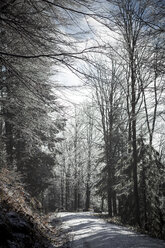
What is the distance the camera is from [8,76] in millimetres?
8195

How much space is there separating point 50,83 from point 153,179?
320 inches

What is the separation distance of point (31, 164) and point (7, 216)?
10.9 metres

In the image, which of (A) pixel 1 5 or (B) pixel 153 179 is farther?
(B) pixel 153 179

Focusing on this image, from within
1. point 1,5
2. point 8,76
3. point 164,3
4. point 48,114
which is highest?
point 8,76

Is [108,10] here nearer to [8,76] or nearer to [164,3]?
[164,3]

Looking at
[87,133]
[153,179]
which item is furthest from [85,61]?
[87,133]

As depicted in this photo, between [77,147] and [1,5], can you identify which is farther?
[77,147]

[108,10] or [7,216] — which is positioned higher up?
[108,10]

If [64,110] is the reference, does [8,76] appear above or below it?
above

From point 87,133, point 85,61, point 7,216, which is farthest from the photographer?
point 87,133

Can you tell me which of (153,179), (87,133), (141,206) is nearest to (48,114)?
(153,179)

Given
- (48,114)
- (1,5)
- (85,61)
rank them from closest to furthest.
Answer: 1. (1,5)
2. (85,61)
3. (48,114)

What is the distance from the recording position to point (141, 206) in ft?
38.7

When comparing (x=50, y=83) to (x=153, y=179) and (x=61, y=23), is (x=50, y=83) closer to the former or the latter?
(x=61, y=23)
